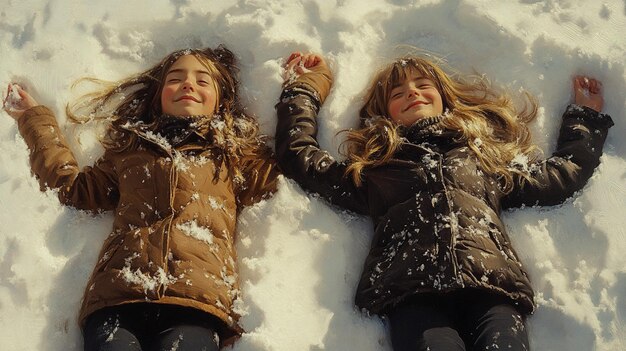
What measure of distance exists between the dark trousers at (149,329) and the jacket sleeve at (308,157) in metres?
0.78

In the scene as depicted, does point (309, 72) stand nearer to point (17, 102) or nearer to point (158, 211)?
point (158, 211)

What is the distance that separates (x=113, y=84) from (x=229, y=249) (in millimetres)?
1186

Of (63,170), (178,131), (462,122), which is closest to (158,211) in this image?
(178,131)

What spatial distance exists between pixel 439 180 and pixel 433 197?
83mm

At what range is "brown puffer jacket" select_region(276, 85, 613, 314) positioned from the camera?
2689mm

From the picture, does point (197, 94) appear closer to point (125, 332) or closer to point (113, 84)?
point (113, 84)

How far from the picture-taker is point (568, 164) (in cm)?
317

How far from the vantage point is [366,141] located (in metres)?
3.26

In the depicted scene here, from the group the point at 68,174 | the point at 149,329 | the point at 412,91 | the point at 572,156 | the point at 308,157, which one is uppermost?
the point at 412,91

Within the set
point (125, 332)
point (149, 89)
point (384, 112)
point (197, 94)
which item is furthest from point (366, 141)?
point (125, 332)

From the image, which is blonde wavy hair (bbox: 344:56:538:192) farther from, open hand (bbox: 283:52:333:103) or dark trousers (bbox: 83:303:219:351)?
dark trousers (bbox: 83:303:219:351)

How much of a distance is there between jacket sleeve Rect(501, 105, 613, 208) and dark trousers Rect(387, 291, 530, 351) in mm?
581

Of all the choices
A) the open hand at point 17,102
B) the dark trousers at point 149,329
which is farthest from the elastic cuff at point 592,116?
the open hand at point 17,102

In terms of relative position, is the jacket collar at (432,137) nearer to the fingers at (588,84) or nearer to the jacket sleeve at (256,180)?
the jacket sleeve at (256,180)
